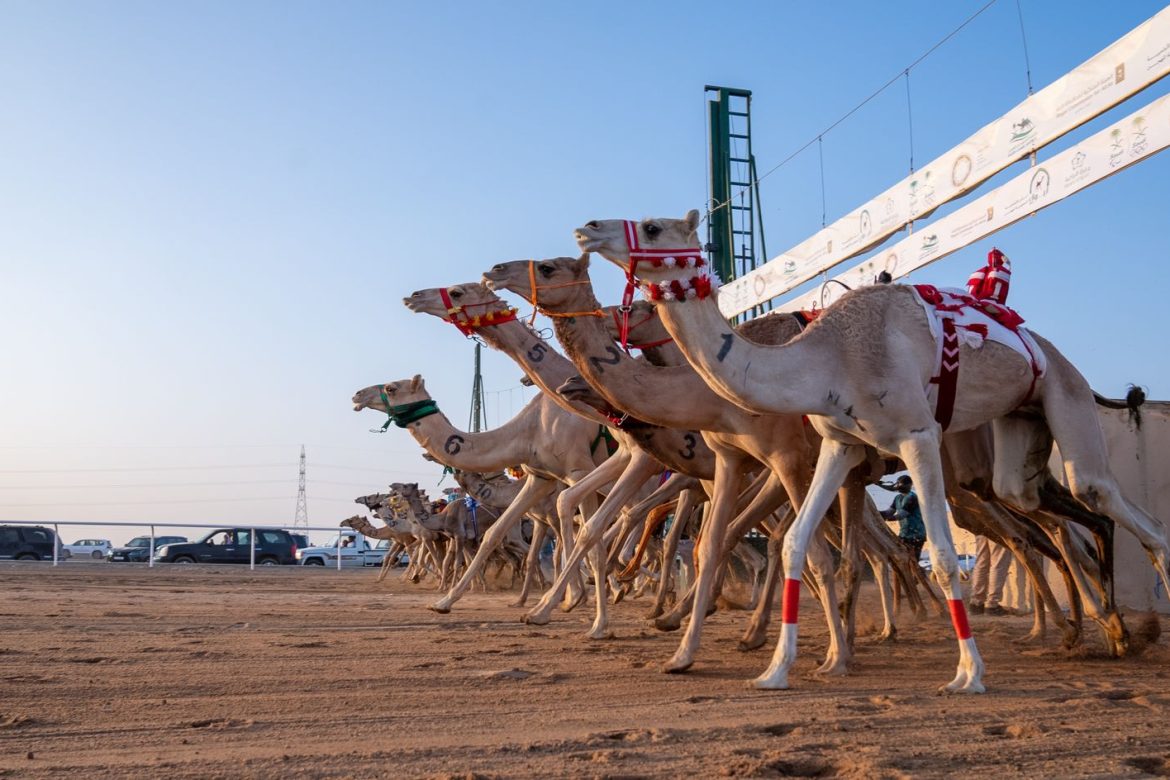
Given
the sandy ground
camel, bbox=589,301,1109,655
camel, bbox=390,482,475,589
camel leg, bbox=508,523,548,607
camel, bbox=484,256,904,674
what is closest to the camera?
the sandy ground

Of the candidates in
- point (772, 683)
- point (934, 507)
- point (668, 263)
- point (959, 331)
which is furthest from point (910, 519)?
point (668, 263)

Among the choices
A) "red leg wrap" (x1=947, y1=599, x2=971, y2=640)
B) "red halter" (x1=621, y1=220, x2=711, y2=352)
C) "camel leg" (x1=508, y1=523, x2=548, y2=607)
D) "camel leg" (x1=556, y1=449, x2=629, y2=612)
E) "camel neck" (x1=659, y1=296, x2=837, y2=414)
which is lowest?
"red leg wrap" (x1=947, y1=599, x2=971, y2=640)

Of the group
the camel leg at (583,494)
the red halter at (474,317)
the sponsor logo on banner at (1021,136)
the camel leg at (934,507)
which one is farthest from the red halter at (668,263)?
the sponsor logo on banner at (1021,136)

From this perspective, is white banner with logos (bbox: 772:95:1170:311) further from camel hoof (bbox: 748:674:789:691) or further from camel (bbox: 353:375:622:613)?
camel hoof (bbox: 748:674:789:691)

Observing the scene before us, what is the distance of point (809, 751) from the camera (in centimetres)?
470

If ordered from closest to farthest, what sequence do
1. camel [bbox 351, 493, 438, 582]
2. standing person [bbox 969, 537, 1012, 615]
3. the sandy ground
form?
the sandy ground
standing person [bbox 969, 537, 1012, 615]
camel [bbox 351, 493, 438, 582]

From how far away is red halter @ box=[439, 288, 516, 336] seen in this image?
1063cm

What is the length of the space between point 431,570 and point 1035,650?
27.5 meters

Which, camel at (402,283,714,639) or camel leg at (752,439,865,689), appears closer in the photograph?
camel leg at (752,439,865,689)

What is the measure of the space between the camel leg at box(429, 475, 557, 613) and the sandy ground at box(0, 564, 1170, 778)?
7.87 ft

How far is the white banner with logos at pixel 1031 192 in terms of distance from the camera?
1144 cm

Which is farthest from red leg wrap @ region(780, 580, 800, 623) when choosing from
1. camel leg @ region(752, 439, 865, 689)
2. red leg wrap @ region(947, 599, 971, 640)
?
red leg wrap @ region(947, 599, 971, 640)

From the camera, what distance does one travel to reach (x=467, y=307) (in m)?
10.7

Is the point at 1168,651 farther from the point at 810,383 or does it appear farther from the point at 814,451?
the point at 810,383
